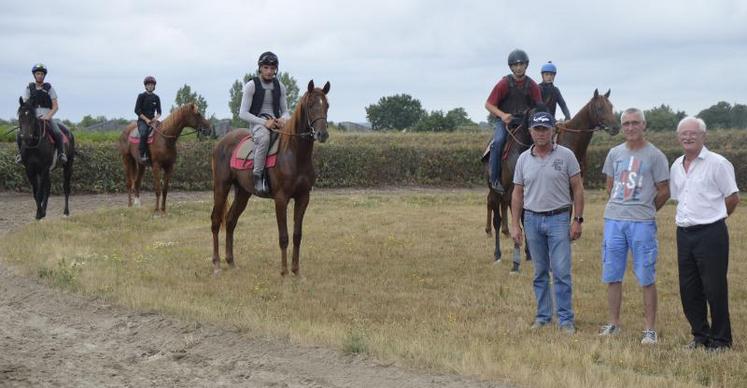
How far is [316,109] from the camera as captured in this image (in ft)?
34.1

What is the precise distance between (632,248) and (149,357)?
440cm

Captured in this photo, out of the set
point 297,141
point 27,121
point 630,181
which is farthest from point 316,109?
point 27,121

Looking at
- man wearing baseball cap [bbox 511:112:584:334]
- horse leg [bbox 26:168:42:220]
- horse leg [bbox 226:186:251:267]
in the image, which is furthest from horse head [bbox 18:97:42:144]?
man wearing baseball cap [bbox 511:112:584:334]

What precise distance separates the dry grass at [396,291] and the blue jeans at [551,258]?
269 millimetres

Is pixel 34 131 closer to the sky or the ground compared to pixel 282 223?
closer to the sky

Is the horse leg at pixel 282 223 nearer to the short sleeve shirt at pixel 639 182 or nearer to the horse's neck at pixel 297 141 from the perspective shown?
the horse's neck at pixel 297 141

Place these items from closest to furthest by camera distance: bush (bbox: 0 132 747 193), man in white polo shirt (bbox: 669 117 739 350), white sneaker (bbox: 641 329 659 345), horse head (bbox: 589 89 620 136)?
man in white polo shirt (bbox: 669 117 739 350), white sneaker (bbox: 641 329 659 345), horse head (bbox: 589 89 620 136), bush (bbox: 0 132 747 193)

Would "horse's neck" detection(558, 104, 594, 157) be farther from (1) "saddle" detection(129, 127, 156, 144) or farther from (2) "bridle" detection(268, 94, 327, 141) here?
(1) "saddle" detection(129, 127, 156, 144)

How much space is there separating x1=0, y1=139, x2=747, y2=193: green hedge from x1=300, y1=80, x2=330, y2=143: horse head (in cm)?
1418

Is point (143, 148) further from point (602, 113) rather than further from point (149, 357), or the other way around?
point (149, 357)

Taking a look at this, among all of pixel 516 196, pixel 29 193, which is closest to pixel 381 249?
pixel 516 196

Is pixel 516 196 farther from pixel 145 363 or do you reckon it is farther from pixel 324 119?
pixel 145 363

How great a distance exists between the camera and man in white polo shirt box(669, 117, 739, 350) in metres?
7.02

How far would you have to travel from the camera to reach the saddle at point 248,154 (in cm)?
1099
